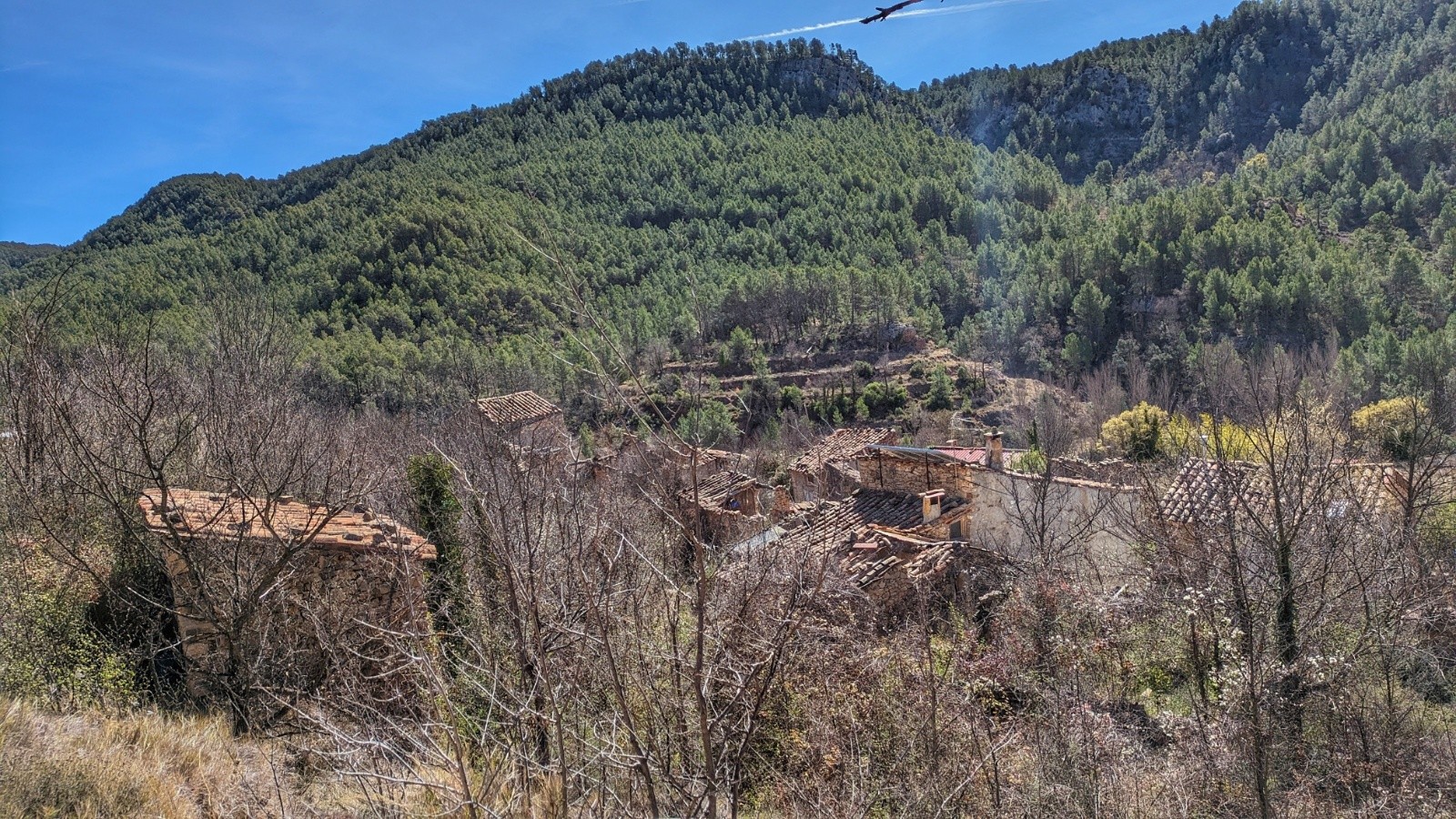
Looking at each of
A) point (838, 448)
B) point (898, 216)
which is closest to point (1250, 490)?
point (838, 448)

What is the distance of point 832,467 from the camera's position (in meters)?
20.1

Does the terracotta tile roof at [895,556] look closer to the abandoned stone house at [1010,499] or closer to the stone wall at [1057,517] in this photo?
the stone wall at [1057,517]

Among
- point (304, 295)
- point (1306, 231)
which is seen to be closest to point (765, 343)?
point (304, 295)

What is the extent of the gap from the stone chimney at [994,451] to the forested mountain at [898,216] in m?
8.70

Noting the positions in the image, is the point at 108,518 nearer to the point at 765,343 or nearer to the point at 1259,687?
the point at 1259,687

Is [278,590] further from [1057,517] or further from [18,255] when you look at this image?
[18,255]

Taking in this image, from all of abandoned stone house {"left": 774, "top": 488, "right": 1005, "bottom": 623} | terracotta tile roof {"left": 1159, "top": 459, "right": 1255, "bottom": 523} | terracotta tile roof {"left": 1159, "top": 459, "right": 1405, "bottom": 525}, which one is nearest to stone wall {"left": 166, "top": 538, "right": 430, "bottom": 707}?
abandoned stone house {"left": 774, "top": 488, "right": 1005, "bottom": 623}

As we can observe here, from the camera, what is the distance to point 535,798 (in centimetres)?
375

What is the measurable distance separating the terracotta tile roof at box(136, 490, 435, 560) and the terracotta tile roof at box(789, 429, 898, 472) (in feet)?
43.7

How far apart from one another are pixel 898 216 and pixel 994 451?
53652mm

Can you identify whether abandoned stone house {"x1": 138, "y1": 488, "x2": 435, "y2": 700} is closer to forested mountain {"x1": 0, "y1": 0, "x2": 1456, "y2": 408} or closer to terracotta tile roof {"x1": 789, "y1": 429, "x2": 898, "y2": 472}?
forested mountain {"x1": 0, "y1": 0, "x2": 1456, "y2": 408}

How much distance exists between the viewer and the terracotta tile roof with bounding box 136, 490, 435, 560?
5.91m

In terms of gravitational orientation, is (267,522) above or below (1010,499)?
above

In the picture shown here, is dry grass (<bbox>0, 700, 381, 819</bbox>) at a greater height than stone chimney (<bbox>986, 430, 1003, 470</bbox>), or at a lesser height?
greater
